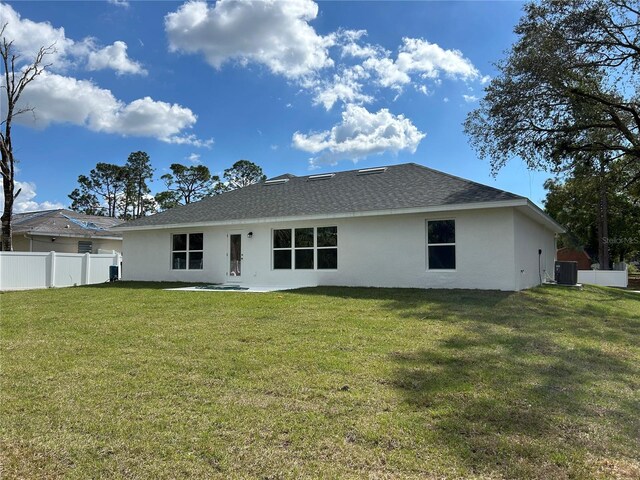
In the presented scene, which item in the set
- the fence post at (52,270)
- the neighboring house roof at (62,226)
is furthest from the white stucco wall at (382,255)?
the neighboring house roof at (62,226)

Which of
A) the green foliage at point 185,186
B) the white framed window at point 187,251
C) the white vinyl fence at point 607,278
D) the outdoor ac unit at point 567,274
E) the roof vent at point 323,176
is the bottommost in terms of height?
the white vinyl fence at point 607,278

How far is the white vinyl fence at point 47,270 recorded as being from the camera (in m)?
14.9

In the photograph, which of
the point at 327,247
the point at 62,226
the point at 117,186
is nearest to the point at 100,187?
the point at 117,186

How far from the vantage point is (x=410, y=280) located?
12758 mm

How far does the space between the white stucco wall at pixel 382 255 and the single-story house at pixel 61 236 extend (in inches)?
318

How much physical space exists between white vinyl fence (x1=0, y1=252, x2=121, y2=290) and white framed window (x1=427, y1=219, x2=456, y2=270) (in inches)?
575

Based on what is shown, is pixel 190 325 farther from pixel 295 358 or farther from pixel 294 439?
pixel 294 439

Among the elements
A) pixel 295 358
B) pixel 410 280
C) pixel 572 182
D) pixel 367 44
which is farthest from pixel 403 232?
pixel 572 182

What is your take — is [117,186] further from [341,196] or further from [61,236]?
[341,196]

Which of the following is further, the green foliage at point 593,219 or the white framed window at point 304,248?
the green foliage at point 593,219

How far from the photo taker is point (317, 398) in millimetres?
3771

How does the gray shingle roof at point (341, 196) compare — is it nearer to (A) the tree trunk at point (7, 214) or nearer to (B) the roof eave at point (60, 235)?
(A) the tree trunk at point (7, 214)

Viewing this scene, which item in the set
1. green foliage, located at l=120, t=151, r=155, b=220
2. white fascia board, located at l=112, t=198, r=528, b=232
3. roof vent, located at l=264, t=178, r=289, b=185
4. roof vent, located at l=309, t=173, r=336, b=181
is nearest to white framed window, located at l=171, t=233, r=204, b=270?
white fascia board, located at l=112, t=198, r=528, b=232

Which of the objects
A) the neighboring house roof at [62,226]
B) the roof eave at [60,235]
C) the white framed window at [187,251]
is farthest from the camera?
the neighboring house roof at [62,226]
